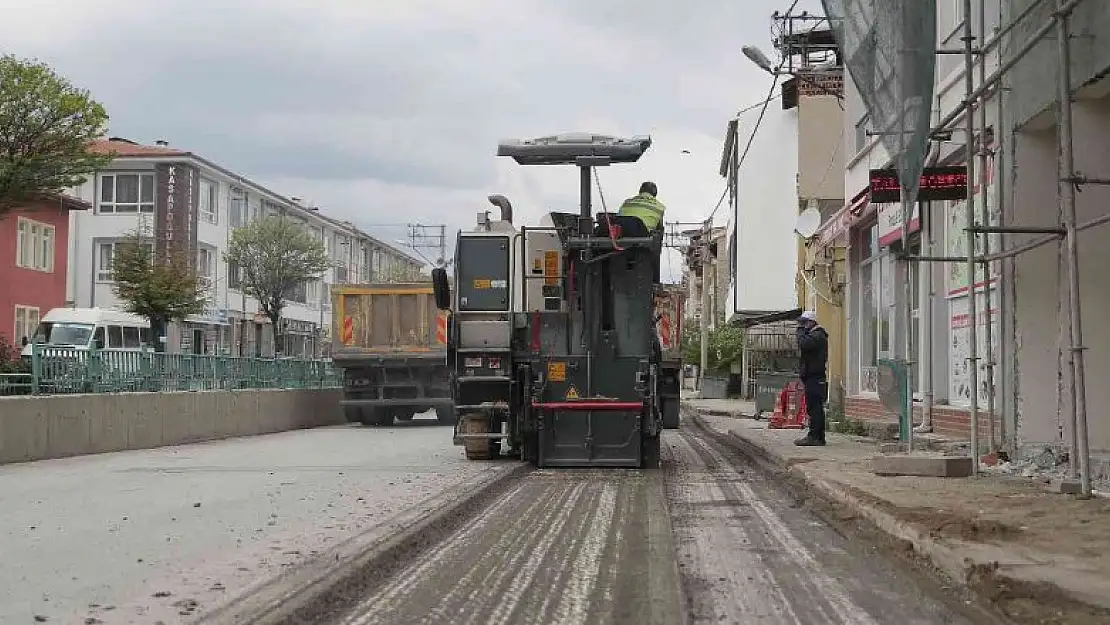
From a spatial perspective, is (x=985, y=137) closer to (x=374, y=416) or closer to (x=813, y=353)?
(x=813, y=353)

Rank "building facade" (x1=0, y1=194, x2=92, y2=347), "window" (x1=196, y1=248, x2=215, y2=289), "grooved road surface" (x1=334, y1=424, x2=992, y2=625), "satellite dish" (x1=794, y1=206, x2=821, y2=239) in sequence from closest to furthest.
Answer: "grooved road surface" (x1=334, y1=424, x2=992, y2=625)
"satellite dish" (x1=794, y1=206, x2=821, y2=239)
"building facade" (x1=0, y1=194, x2=92, y2=347)
"window" (x1=196, y1=248, x2=215, y2=289)

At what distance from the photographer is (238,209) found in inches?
2411

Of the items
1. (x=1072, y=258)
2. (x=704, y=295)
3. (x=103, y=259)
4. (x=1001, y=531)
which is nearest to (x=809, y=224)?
(x=1072, y=258)

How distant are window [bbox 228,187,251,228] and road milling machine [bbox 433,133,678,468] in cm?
4867

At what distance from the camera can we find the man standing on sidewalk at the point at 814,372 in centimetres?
1505

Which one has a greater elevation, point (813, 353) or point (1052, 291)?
point (1052, 291)

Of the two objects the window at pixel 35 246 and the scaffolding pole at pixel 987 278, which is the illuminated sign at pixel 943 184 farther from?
the window at pixel 35 246

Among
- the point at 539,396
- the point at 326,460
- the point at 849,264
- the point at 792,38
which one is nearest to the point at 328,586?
the point at 539,396

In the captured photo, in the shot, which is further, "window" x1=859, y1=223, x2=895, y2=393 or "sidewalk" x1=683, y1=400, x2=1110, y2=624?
"window" x1=859, y1=223, x2=895, y2=393

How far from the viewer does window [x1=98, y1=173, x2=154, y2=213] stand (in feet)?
173

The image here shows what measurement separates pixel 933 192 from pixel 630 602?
7.58m

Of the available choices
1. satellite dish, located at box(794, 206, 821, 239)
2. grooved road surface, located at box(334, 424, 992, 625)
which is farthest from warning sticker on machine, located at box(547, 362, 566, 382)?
satellite dish, located at box(794, 206, 821, 239)

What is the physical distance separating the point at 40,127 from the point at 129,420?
12981 mm

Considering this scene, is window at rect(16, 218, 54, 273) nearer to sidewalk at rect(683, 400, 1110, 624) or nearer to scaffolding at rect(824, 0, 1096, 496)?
sidewalk at rect(683, 400, 1110, 624)
